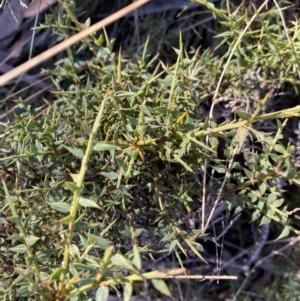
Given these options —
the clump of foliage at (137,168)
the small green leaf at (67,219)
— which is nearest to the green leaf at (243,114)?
the clump of foliage at (137,168)

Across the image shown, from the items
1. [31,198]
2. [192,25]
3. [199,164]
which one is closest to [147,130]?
[199,164]

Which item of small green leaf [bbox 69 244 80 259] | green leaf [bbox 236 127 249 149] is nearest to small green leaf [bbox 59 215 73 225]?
small green leaf [bbox 69 244 80 259]

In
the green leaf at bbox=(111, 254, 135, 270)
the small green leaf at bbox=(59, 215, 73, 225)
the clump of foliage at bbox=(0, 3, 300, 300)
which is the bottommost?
the clump of foliage at bbox=(0, 3, 300, 300)

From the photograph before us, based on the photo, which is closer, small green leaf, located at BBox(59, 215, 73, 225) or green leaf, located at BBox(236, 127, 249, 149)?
small green leaf, located at BBox(59, 215, 73, 225)

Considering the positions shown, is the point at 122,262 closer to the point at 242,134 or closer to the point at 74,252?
the point at 74,252

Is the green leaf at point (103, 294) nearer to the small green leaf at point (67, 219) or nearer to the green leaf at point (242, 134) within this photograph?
the small green leaf at point (67, 219)

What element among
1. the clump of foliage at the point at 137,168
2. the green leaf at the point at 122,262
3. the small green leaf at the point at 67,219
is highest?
the small green leaf at the point at 67,219

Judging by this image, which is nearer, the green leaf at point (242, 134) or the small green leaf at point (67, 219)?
the small green leaf at point (67, 219)

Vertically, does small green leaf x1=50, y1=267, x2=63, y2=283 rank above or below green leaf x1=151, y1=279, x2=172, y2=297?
above

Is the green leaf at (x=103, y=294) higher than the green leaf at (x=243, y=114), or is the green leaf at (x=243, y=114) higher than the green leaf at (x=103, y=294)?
the green leaf at (x=243, y=114)

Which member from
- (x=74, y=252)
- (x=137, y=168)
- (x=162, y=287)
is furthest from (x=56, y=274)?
Result: (x=137, y=168)

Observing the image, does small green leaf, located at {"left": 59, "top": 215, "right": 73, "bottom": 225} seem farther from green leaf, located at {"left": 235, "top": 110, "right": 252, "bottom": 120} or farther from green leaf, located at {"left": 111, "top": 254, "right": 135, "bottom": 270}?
green leaf, located at {"left": 235, "top": 110, "right": 252, "bottom": 120}
